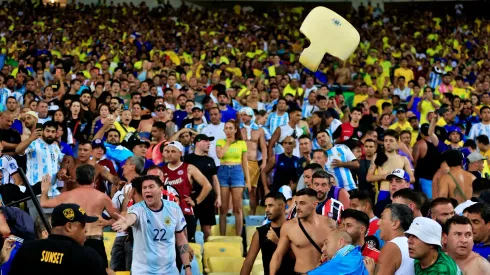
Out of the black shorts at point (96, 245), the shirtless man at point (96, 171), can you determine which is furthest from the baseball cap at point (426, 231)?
the shirtless man at point (96, 171)

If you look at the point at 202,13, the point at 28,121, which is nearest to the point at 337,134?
the point at 28,121

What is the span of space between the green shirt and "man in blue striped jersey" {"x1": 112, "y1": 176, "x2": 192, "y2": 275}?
288 cm

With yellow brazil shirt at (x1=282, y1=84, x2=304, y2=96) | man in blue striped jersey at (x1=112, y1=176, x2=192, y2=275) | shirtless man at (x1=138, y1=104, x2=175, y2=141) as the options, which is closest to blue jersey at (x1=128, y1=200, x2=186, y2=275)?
man in blue striped jersey at (x1=112, y1=176, x2=192, y2=275)

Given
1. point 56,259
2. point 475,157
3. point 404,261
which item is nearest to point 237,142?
point 475,157

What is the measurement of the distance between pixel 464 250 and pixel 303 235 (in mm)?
1742

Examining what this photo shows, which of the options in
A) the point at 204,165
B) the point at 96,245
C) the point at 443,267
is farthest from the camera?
the point at 204,165

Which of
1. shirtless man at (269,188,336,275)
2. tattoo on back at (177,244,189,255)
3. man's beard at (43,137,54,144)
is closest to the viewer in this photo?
shirtless man at (269,188,336,275)

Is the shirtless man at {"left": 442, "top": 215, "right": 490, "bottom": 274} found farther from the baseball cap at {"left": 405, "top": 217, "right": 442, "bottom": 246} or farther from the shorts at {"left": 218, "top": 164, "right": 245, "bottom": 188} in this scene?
the shorts at {"left": 218, "top": 164, "right": 245, "bottom": 188}

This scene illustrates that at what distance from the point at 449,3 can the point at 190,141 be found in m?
23.3

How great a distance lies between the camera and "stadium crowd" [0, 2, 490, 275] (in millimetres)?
7871

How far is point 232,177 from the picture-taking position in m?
13.5

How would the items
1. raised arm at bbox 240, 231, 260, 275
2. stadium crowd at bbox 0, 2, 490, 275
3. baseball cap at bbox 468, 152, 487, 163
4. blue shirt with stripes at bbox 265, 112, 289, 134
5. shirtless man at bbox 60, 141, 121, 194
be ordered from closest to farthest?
stadium crowd at bbox 0, 2, 490, 275 → raised arm at bbox 240, 231, 260, 275 → shirtless man at bbox 60, 141, 121, 194 → baseball cap at bbox 468, 152, 487, 163 → blue shirt with stripes at bbox 265, 112, 289, 134

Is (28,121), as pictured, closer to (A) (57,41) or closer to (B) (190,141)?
(B) (190,141)

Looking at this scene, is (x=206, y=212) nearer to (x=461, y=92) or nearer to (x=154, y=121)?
(x=154, y=121)
